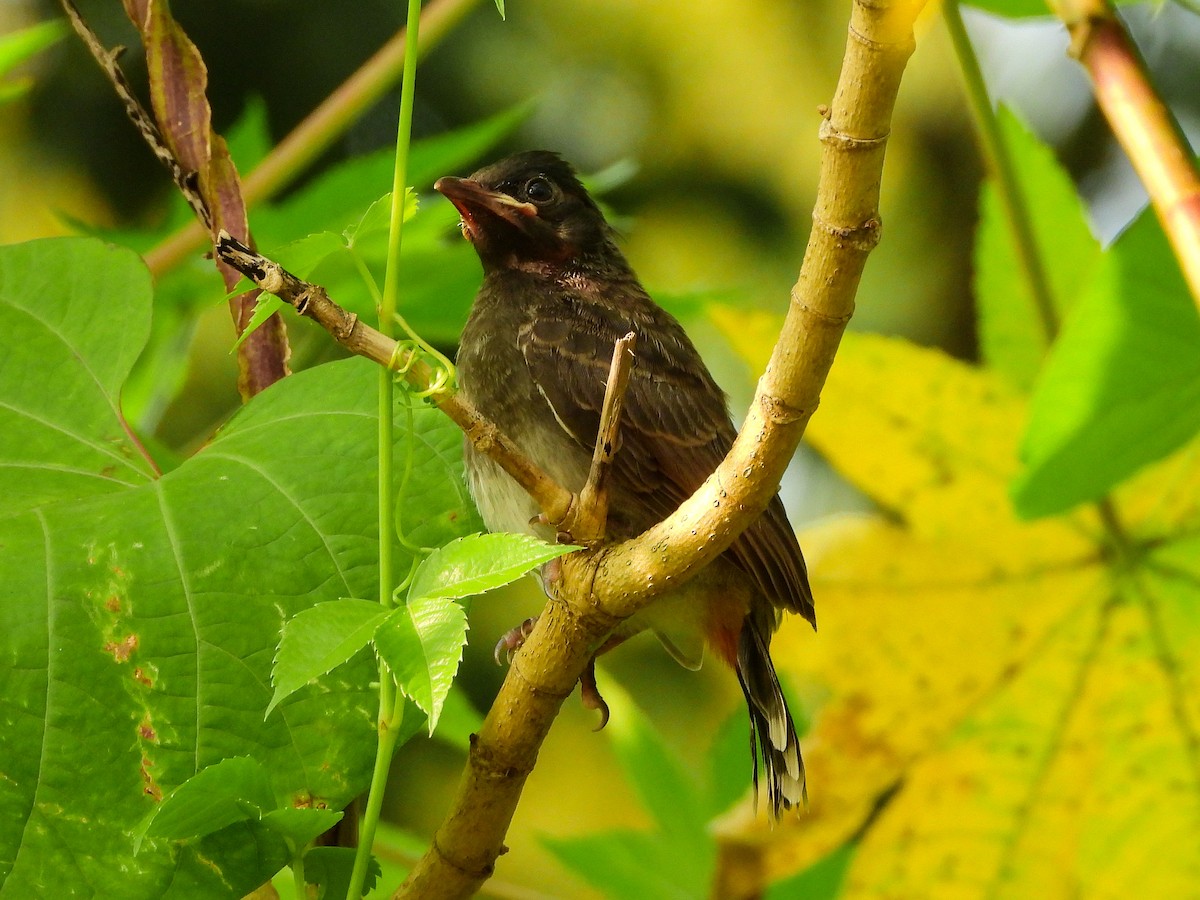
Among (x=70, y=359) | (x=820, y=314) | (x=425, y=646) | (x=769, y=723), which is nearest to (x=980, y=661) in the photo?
(x=769, y=723)

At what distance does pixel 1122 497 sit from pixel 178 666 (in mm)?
1293

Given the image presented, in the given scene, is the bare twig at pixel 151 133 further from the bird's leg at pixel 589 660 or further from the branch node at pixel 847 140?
the branch node at pixel 847 140

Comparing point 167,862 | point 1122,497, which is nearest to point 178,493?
point 167,862

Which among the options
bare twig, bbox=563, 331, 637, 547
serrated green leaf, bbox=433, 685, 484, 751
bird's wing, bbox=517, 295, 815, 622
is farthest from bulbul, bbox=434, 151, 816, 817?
bare twig, bbox=563, 331, 637, 547

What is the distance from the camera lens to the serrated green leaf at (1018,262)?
5.83 feet

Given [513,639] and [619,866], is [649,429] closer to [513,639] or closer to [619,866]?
[513,639]

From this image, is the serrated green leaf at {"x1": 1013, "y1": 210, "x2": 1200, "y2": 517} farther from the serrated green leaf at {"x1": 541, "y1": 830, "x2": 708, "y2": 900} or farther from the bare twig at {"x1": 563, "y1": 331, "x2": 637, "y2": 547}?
the serrated green leaf at {"x1": 541, "y1": 830, "x2": 708, "y2": 900}

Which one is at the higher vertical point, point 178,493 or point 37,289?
point 37,289

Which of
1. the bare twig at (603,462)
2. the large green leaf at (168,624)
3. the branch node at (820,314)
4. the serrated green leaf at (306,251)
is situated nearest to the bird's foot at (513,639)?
the large green leaf at (168,624)

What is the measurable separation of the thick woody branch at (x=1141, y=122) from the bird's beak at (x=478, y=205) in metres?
1.06

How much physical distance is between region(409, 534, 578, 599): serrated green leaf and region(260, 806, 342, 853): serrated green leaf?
0.22 meters

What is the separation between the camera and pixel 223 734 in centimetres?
123

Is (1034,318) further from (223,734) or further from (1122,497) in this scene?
(223,734)

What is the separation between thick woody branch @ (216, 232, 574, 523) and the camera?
39.2 inches
